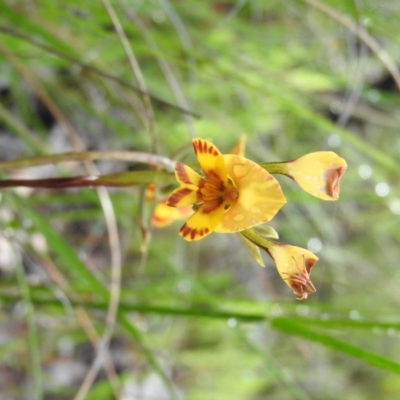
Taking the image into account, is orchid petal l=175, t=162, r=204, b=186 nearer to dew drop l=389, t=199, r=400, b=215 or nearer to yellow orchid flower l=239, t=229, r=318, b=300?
yellow orchid flower l=239, t=229, r=318, b=300

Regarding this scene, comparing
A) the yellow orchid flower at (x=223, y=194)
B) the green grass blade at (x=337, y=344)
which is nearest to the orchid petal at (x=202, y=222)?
the yellow orchid flower at (x=223, y=194)

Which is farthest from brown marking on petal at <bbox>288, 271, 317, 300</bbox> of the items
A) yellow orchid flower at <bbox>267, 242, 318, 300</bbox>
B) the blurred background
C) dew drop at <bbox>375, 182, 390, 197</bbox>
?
dew drop at <bbox>375, 182, 390, 197</bbox>

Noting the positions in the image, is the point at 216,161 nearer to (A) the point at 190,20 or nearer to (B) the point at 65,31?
(B) the point at 65,31

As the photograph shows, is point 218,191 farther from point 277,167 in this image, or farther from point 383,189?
point 383,189

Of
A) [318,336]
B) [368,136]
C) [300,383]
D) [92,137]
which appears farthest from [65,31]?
[300,383]

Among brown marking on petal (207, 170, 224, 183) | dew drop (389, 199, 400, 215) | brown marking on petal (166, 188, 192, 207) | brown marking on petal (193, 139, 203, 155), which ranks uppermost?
dew drop (389, 199, 400, 215)

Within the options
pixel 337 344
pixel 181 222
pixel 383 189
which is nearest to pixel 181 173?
pixel 337 344
